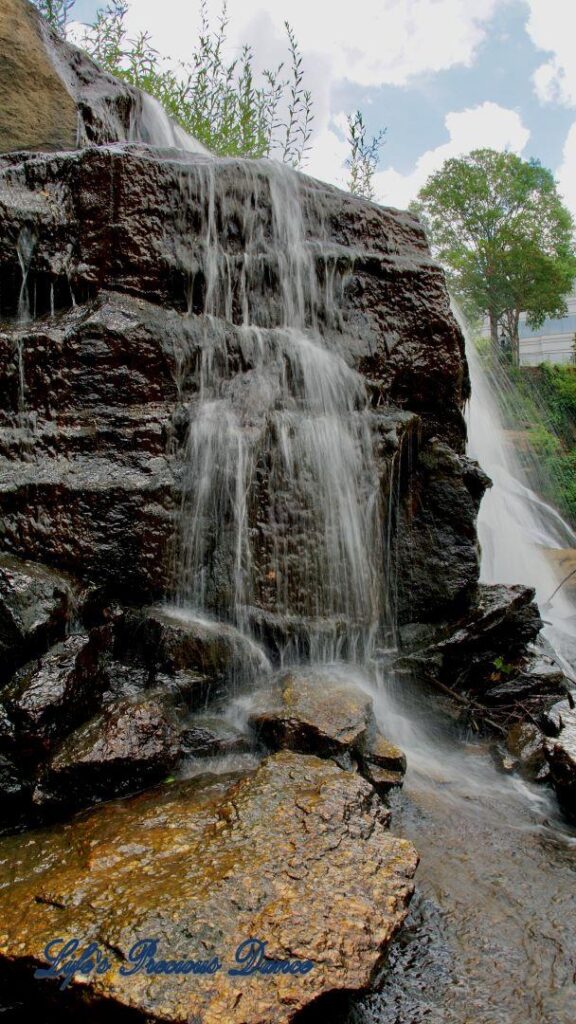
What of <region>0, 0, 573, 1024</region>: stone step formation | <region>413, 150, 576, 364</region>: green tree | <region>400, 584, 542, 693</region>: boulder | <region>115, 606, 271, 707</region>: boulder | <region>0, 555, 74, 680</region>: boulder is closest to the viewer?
<region>0, 0, 573, 1024</region>: stone step formation

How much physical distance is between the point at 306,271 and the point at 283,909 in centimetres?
496

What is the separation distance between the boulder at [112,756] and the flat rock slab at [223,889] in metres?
0.13

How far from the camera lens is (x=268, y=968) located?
82.7 inches

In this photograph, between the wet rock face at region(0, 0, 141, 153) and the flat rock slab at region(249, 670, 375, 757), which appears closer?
the flat rock slab at region(249, 670, 375, 757)

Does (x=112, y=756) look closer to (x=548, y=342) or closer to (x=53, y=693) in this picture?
(x=53, y=693)

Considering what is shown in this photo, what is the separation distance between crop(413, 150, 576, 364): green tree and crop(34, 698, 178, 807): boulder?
22.8 meters

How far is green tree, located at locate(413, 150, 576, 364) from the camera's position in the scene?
23.9m

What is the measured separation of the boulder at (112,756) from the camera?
3.19 metres

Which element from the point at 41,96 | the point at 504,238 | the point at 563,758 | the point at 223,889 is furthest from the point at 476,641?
the point at 504,238

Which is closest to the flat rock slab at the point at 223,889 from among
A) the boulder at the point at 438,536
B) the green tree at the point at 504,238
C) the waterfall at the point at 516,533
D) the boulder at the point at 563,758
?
the boulder at the point at 563,758

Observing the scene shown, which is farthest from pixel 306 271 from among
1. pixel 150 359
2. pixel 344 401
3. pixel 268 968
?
pixel 268 968

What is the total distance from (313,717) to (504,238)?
24415 mm

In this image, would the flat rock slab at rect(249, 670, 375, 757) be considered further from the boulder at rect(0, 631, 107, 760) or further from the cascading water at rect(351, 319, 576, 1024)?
the boulder at rect(0, 631, 107, 760)

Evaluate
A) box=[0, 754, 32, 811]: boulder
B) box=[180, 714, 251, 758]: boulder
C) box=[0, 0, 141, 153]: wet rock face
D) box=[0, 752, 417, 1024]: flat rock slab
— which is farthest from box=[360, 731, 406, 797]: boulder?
box=[0, 0, 141, 153]: wet rock face
